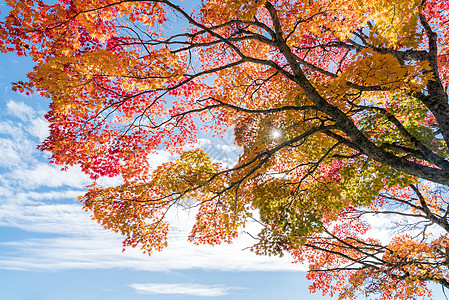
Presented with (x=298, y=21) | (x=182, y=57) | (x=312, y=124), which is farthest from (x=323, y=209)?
(x=182, y=57)

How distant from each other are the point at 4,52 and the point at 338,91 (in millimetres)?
8023

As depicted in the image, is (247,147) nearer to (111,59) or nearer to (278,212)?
(278,212)

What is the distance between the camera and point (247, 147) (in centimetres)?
852

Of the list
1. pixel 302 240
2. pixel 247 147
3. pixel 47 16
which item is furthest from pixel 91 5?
pixel 302 240

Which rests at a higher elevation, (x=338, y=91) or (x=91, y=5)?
(x=91, y=5)

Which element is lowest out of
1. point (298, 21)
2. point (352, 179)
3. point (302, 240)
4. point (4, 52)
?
point (302, 240)

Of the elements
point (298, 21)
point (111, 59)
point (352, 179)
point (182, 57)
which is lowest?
point (352, 179)

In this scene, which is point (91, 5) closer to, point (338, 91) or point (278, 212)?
point (338, 91)

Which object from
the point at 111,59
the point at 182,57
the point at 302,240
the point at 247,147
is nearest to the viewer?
the point at 111,59

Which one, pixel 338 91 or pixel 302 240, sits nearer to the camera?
pixel 338 91

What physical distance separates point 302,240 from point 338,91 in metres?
4.37

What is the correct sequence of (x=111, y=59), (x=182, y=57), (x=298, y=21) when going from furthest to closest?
(x=182, y=57) → (x=298, y=21) → (x=111, y=59)

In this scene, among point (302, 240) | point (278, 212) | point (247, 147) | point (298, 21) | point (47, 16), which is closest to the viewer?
point (47, 16)

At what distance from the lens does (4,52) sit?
5586 millimetres
